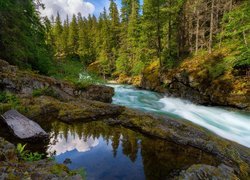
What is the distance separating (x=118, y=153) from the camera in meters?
5.88

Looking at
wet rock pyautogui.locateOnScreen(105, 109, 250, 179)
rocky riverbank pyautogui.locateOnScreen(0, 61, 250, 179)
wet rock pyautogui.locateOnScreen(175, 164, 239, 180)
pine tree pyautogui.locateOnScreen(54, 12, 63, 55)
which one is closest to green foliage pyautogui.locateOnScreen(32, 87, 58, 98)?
rocky riverbank pyautogui.locateOnScreen(0, 61, 250, 179)

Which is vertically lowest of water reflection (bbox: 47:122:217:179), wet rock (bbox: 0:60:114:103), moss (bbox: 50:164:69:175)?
water reflection (bbox: 47:122:217:179)

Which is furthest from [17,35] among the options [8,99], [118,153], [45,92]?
[118,153]

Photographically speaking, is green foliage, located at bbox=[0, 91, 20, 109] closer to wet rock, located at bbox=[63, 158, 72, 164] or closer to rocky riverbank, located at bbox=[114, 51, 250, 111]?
wet rock, located at bbox=[63, 158, 72, 164]

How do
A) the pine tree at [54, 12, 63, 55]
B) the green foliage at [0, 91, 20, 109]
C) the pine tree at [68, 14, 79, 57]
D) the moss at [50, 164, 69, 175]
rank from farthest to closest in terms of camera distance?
the pine tree at [54, 12, 63, 55] < the pine tree at [68, 14, 79, 57] < the green foliage at [0, 91, 20, 109] < the moss at [50, 164, 69, 175]

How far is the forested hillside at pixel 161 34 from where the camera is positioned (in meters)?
18.8

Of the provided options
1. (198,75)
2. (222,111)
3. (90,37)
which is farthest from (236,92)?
(90,37)

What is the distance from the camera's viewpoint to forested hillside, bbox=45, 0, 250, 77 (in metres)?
18.8

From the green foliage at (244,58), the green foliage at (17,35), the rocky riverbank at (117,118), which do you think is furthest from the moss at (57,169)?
the green foliage at (244,58)

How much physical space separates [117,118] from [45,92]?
13.7ft

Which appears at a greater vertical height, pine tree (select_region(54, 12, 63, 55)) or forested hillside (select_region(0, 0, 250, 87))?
pine tree (select_region(54, 12, 63, 55))

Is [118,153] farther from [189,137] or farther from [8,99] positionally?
[8,99]

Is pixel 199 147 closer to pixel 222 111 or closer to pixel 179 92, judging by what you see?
pixel 222 111

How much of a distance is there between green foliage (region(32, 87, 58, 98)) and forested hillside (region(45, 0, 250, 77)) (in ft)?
28.5
